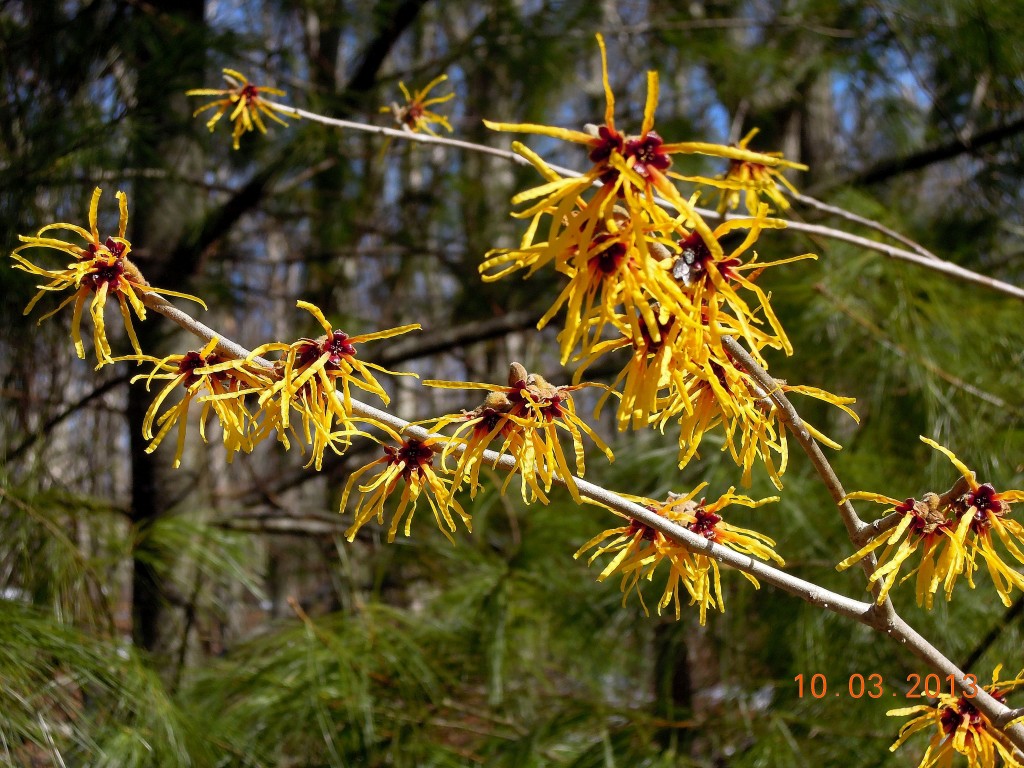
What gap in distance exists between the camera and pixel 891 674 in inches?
42.6

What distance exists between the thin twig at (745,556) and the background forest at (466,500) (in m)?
0.44

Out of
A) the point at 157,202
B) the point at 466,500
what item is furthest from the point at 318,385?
the point at 157,202

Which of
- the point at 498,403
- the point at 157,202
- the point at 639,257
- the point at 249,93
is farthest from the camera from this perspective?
the point at 157,202

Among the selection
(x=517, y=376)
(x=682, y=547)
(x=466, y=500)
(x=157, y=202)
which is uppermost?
(x=157, y=202)

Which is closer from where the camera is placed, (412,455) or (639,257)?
(639,257)

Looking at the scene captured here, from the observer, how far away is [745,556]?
0.46 m

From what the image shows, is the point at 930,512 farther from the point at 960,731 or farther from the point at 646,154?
the point at 646,154

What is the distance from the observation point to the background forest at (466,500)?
3.34 feet

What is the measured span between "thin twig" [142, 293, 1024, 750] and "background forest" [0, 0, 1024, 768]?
17.4 inches

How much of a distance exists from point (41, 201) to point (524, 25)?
2.90 ft

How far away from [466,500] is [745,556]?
3.34 ft

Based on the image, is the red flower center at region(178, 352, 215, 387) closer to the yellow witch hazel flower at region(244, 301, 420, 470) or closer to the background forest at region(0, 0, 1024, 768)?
the yellow witch hazel flower at region(244, 301, 420, 470)

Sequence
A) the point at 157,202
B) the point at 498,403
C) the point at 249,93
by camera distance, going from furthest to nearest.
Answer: the point at 157,202 → the point at 249,93 → the point at 498,403

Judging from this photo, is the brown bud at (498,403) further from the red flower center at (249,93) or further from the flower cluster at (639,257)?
the red flower center at (249,93)
